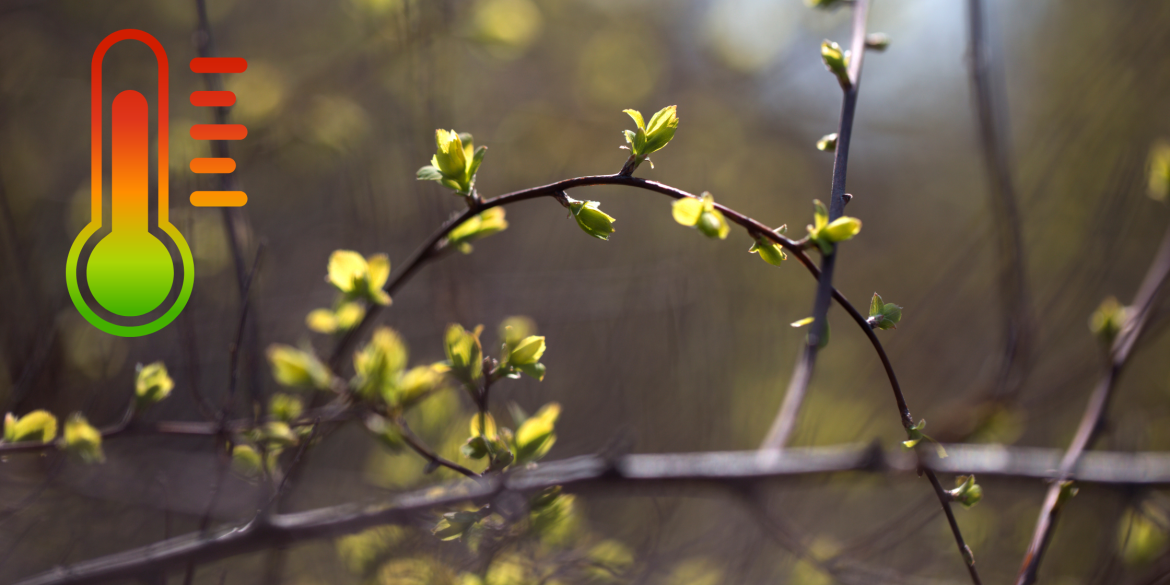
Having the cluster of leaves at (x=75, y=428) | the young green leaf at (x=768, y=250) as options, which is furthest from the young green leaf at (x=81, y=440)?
the young green leaf at (x=768, y=250)

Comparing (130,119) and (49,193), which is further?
(49,193)

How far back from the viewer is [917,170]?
3268 mm

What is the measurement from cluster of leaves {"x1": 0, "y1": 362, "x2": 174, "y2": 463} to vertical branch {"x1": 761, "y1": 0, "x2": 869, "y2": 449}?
585mm

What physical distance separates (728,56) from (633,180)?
5.85ft

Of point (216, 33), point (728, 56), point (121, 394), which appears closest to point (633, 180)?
point (121, 394)

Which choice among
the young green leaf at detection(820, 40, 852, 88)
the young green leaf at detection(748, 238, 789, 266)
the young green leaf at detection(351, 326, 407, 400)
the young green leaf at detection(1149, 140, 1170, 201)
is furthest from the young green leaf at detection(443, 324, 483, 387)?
the young green leaf at detection(1149, 140, 1170, 201)

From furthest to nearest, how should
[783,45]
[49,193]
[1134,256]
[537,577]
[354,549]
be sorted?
[1134,256], [783,45], [49,193], [354,549], [537,577]

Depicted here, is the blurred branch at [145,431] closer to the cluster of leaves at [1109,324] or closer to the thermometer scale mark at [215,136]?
the thermometer scale mark at [215,136]

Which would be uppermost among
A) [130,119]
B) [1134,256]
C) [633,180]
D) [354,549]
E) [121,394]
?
[633,180]

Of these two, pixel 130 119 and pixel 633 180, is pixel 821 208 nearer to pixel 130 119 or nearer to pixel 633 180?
pixel 633 180

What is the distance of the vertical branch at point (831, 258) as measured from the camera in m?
0.37

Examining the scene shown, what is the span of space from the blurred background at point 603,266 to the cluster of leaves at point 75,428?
1.6 inches

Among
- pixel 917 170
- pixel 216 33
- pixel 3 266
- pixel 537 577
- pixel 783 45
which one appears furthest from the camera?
pixel 917 170

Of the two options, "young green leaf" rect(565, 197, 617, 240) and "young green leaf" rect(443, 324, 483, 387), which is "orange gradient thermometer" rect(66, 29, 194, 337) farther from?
"young green leaf" rect(565, 197, 617, 240)
